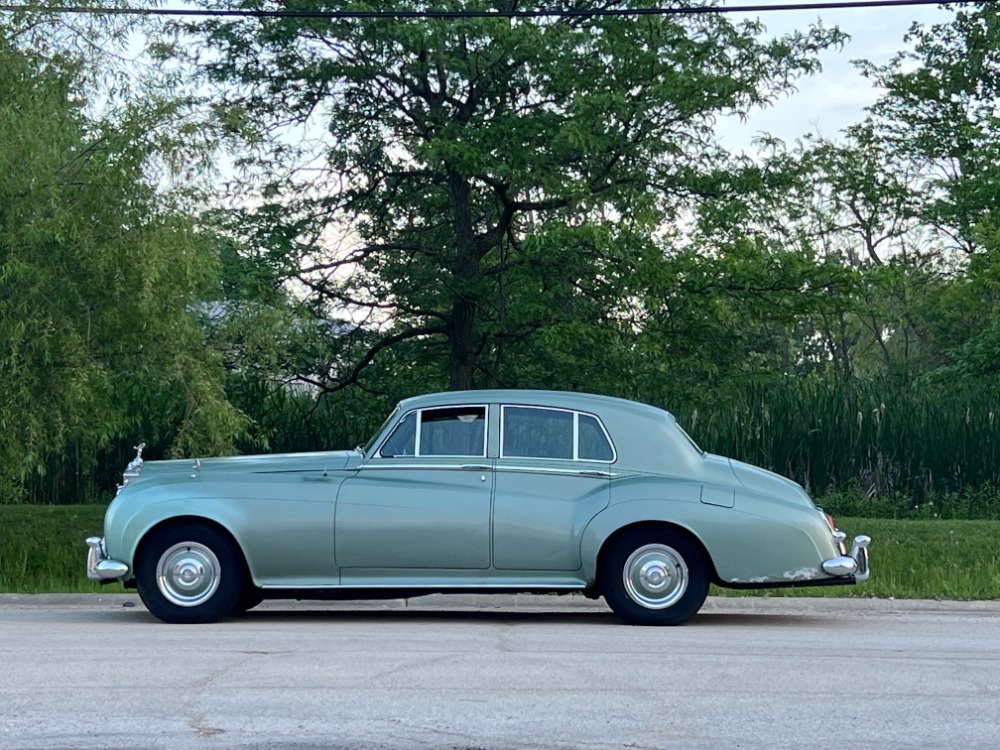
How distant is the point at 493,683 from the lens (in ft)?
25.7

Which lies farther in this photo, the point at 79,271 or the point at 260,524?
the point at 79,271

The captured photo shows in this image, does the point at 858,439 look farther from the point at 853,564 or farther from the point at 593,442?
the point at 593,442

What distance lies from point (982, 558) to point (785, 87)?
28.6 feet

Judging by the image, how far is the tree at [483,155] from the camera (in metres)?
19.6

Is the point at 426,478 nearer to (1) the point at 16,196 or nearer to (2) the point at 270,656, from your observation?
(2) the point at 270,656

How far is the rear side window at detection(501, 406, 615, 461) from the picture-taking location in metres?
11.0

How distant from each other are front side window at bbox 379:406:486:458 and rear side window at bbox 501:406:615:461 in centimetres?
20

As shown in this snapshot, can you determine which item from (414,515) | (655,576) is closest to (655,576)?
(655,576)

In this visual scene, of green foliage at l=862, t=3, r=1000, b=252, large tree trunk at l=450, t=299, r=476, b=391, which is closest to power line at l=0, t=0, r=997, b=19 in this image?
large tree trunk at l=450, t=299, r=476, b=391

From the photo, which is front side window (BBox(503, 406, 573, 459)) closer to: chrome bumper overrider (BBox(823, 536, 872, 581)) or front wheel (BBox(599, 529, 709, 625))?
front wheel (BBox(599, 529, 709, 625))

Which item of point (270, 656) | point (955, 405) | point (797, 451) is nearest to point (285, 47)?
point (797, 451)

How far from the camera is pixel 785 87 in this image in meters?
21.9

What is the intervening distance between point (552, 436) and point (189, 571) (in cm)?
282

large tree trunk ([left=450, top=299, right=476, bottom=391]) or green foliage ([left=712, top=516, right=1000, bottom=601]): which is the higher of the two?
large tree trunk ([left=450, top=299, right=476, bottom=391])
